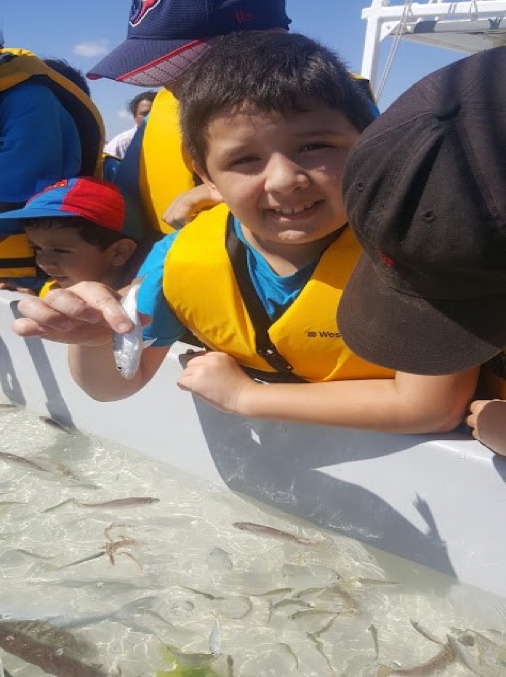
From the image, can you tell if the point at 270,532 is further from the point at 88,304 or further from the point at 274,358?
the point at 88,304

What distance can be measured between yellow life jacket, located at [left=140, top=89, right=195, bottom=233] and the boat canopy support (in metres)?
3.87

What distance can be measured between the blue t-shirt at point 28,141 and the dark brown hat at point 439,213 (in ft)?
8.41

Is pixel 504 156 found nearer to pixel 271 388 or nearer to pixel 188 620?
pixel 271 388

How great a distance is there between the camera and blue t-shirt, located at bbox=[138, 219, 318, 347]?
2.26 meters

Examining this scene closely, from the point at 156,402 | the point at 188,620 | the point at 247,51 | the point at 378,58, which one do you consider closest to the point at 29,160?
the point at 156,402

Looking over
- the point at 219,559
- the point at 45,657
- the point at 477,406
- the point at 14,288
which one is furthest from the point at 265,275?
the point at 14,288

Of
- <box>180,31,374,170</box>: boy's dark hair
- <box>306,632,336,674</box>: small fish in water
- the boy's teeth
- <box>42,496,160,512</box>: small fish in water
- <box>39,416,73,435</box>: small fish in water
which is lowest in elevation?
<box>39,416,73,435</box>: small fish in water

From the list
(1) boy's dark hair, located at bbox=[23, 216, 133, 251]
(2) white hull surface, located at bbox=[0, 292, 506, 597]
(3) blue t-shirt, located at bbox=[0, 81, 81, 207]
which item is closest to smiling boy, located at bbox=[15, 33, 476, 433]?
(2) white hull surface, located at bbox=[0, 292, 506, 597]

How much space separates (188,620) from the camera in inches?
75.8

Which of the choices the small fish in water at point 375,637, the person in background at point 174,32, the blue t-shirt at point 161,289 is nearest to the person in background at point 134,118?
the person in background at point 174,32

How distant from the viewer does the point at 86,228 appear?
3.39 m

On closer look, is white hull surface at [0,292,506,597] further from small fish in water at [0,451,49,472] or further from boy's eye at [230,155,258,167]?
boy's eye at [230,155,258,167]

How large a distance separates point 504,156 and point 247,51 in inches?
44.9

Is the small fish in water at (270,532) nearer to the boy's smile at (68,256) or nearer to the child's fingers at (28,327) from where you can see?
the child's fingers at (28,327)
